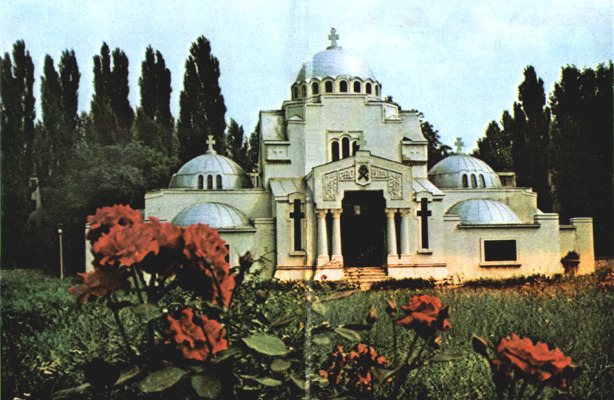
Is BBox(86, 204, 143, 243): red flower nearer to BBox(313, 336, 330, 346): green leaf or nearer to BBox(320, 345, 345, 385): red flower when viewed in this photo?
BBox(313, 336, 330, 346): green leaf

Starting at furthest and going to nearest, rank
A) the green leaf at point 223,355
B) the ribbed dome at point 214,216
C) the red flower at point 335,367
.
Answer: the ribbed dome at point 214,216 < the red flower at point 335,367 < the green leaf at point 223,355

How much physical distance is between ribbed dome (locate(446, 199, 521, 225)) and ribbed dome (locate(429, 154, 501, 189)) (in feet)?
7.39

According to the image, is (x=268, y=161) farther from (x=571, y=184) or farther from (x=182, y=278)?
(x=182, y=278)

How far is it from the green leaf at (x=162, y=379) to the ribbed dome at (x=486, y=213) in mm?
9985

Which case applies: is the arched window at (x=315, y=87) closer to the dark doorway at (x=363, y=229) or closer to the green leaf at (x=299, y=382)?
the dark doorway at (x=363, y=229)

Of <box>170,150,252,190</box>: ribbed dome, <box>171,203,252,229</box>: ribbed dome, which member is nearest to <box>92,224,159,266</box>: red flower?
<box>171,203,252,229</box>: ribbed dome

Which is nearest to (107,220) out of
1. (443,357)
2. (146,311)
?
(146,311)

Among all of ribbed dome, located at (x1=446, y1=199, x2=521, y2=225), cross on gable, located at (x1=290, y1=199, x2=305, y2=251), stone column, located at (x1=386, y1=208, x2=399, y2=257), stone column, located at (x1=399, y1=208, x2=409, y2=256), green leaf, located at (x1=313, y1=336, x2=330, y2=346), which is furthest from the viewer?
ribbed dome, located at (x1=446, y1=199, x2=521, y2=225)

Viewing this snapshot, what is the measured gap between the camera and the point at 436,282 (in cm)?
886

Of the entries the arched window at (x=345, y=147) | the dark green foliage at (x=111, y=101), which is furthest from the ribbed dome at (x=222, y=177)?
the dark green foliage at (x=111, y=101)

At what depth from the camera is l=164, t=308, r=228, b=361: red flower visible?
151 centimetres

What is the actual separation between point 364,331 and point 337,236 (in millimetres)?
5436

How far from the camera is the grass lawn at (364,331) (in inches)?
121

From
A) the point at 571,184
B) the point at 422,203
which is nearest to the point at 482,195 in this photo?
the point at 422,203
